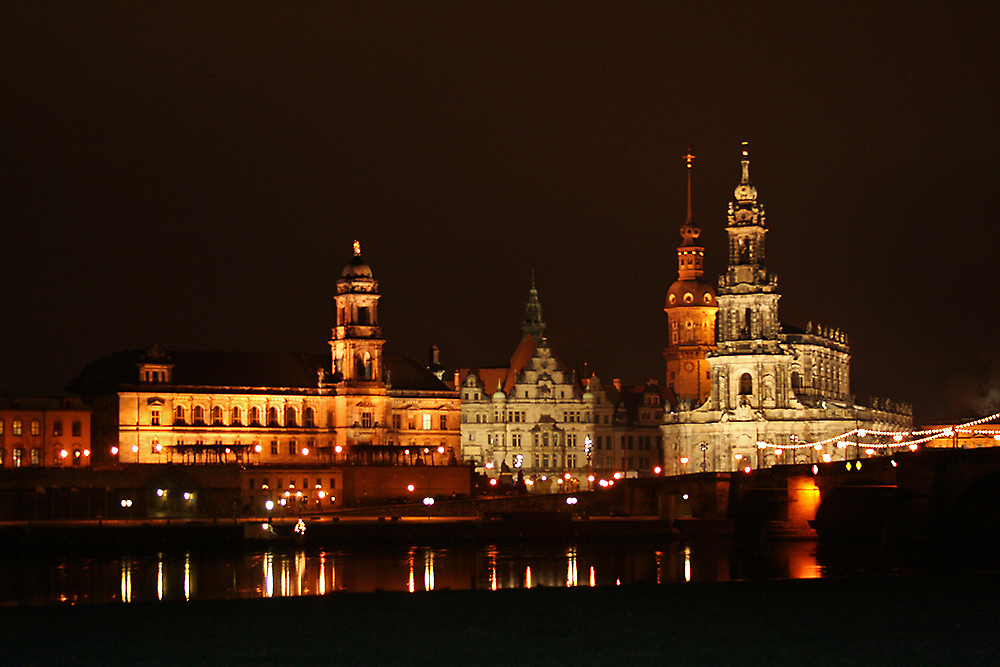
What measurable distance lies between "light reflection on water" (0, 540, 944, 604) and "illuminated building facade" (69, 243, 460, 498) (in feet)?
138

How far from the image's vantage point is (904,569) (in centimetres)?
6706

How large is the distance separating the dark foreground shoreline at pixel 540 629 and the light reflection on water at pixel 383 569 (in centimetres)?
1279

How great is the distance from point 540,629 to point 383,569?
35518 mm

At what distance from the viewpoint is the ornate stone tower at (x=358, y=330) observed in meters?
135

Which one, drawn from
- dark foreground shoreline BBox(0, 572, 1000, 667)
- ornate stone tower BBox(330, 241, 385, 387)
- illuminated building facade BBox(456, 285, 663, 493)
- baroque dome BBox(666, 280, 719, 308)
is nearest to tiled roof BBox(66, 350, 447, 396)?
ornate stone tower BBox(330, 241, 385, 387)

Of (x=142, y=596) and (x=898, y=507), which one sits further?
(x=898, y=507)

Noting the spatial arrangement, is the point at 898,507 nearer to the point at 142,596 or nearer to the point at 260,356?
the point at 142,596

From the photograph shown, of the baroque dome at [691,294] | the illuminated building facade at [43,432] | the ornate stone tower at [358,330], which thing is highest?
the baroque dome at [691,294]

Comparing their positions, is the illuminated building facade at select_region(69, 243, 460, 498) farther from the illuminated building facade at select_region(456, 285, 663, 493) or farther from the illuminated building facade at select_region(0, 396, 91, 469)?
the illuminated building facade at select_region(456, 285, 663, 493)

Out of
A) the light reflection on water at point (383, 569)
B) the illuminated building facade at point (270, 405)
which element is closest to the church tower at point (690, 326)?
the illuminated building facade at point (270, 405)

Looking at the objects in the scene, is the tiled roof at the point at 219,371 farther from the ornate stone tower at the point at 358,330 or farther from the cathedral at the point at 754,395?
the cathedral at the point at 754,395

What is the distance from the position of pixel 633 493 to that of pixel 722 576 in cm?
5222

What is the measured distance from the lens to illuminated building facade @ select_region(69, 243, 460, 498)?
5069 inches

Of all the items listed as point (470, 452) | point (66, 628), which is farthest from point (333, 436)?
point (66, 628)
